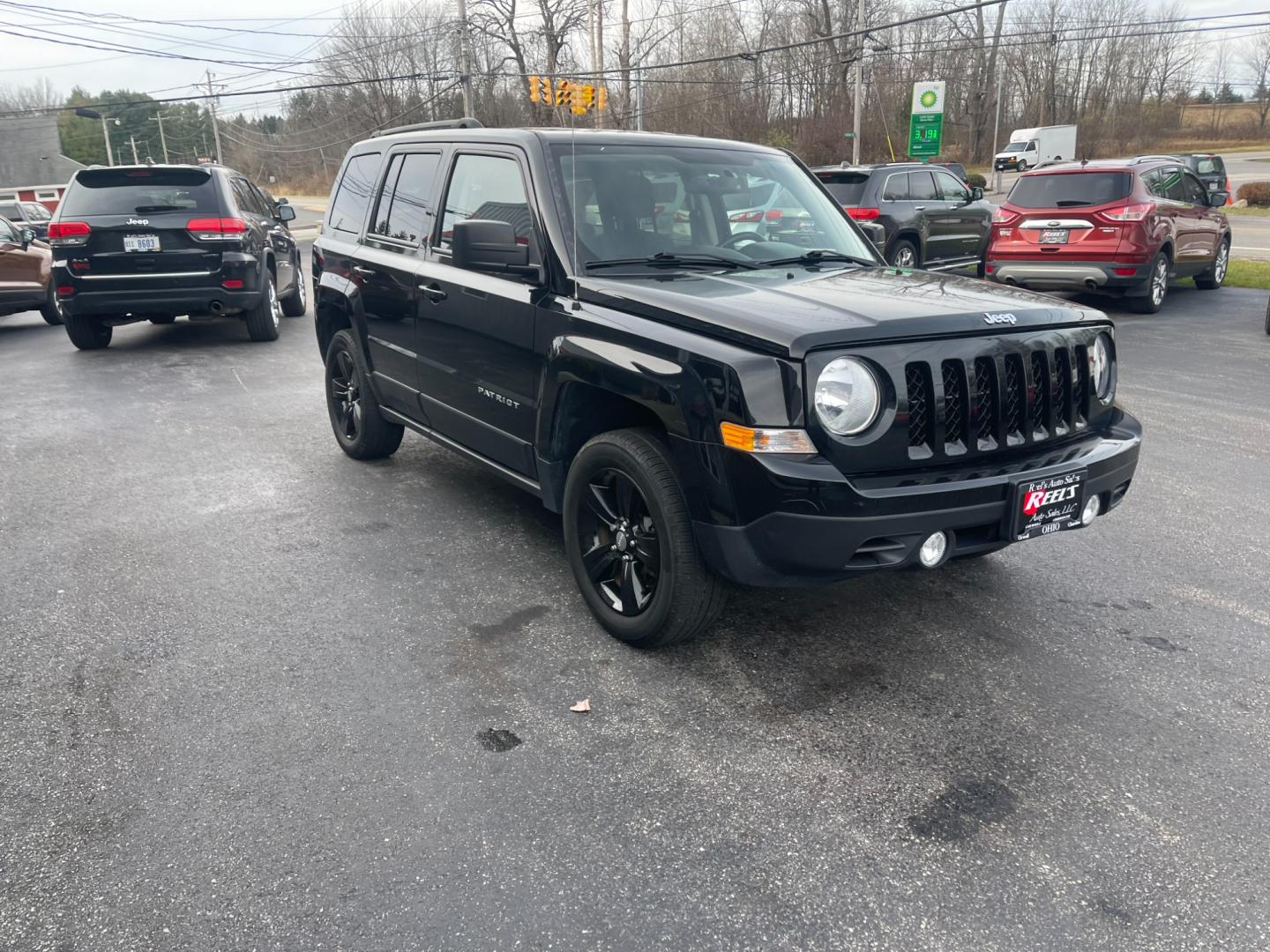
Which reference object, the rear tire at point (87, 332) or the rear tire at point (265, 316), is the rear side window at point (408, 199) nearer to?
the rear tire at point (265, 316)

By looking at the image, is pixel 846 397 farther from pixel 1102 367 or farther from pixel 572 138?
pixel 572 138

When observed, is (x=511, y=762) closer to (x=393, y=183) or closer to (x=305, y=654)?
(x=305, y=654)

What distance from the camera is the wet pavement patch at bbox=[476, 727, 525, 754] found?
318 cm

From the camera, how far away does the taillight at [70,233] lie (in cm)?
992

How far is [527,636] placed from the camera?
13.1 feet

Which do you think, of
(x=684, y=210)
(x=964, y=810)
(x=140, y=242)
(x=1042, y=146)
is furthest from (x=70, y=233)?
(x=1042, y=146)

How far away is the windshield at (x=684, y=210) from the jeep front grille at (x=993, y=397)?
121 centimetres

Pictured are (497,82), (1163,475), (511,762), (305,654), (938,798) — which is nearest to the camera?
(938,798)

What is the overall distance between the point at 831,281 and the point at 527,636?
6.06 feet

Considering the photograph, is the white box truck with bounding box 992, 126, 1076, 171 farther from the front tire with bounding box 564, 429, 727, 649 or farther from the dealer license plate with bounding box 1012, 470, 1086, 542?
the front tire with bounding box 564, 429, 727, 649

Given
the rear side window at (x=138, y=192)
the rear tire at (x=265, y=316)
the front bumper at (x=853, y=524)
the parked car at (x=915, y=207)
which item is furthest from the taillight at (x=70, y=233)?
the parked car at (x=915, y=207)

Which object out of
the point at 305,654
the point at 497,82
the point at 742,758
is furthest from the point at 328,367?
the point at 497,82

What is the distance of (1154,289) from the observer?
41.1 feet

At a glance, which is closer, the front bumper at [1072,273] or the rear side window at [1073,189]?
the front bumper at [1072,273]
